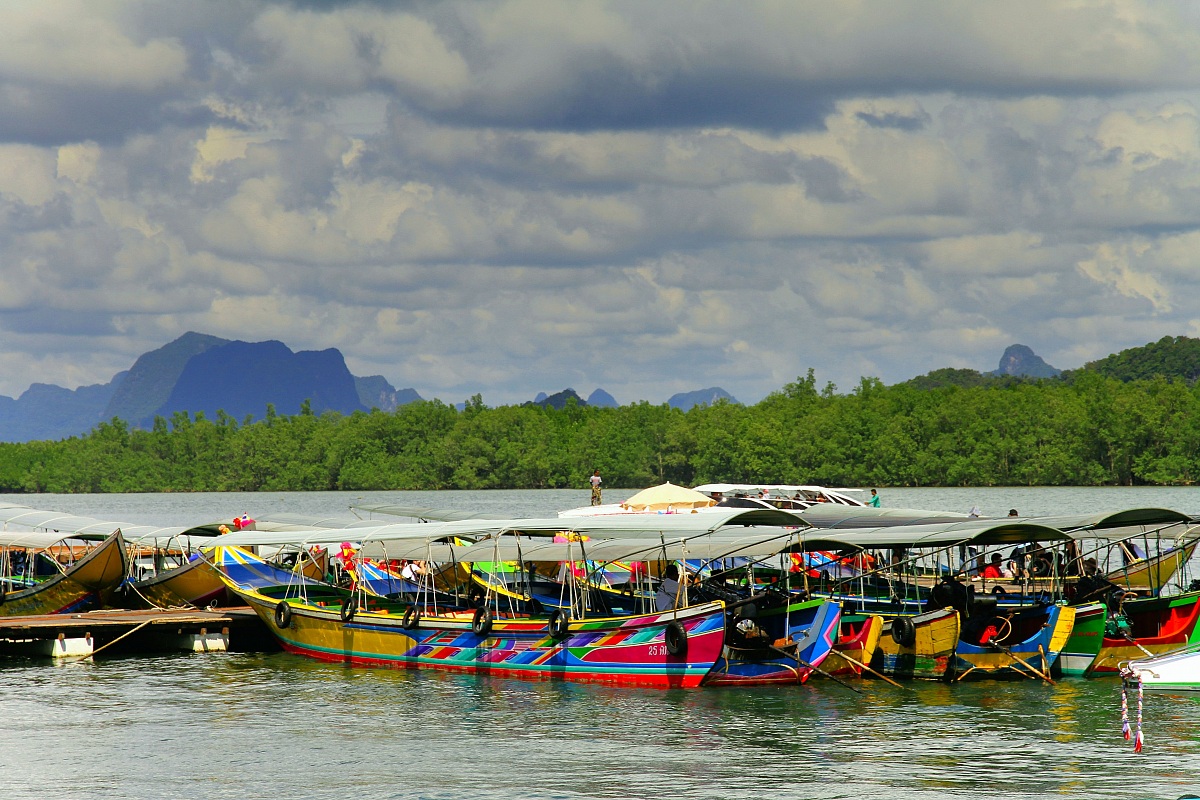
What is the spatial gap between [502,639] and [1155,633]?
36.3ft

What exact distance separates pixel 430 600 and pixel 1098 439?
97.0 meters

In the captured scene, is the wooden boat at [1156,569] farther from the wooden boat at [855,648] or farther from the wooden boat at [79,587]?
the wooden boat at [79,587]

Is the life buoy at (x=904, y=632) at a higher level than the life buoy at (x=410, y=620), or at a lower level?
lower

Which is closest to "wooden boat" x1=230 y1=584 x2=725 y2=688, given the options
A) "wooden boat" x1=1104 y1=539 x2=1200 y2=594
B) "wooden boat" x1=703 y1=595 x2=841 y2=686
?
"wooden boat" x1=703 y1=595 x2=841 y2=686

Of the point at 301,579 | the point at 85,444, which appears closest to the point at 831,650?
the point at 301,579

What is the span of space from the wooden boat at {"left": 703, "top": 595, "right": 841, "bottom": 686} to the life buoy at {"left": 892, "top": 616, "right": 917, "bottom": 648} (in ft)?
3.70

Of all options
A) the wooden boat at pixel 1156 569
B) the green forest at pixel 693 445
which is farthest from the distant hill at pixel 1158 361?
the wooden boat at pixel 1156 569

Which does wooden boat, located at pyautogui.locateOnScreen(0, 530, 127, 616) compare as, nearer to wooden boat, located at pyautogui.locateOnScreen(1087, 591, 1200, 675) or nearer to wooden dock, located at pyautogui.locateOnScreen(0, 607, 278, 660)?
wooden dock, located at pyautogui.locateOnScreen(0, 607, 278, 660)

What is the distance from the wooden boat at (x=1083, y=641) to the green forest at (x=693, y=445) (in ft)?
315

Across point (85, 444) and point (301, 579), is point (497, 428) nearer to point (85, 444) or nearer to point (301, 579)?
point (85, 444)

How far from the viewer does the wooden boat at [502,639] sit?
21.8 m

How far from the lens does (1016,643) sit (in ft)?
75.8

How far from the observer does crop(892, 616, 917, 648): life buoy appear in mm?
22703

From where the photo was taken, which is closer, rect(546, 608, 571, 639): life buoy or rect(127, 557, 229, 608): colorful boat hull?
rect(546, 608, 571, 639): life buoy
